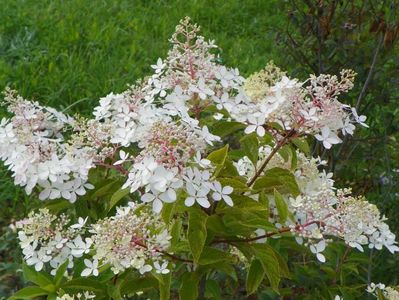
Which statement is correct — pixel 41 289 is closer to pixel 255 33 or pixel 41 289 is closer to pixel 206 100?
pixel 206 100

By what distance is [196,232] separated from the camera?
59.9 inches

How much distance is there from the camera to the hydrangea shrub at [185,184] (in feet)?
4.91

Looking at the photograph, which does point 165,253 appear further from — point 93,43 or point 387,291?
point 93,43

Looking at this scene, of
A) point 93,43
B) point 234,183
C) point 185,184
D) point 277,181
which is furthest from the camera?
point 93,43

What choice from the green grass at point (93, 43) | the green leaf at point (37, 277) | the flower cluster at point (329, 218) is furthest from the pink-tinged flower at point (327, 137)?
the green grass at point (93, 43)

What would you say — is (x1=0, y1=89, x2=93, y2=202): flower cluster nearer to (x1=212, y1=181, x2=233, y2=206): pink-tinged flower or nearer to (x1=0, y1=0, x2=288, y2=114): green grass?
(x1=212, y1=181, x2=233, y2=206): pink-tinged flower

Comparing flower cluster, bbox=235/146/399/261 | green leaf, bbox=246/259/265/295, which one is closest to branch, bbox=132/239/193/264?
green leaf, bbox=246/259/265/295

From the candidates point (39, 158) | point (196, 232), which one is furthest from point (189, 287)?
point (39, 158)

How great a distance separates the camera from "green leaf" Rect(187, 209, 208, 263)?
151 centimetres

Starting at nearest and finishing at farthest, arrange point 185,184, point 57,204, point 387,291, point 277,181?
point 185,184 < point 277,181 < point 57,204 < point 387,291

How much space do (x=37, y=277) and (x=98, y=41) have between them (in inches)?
114

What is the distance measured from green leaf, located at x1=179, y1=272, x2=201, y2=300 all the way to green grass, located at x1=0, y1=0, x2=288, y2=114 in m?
2.17

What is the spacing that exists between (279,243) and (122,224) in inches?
19.2

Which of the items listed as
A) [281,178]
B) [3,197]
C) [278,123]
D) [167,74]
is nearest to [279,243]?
[281,178]
